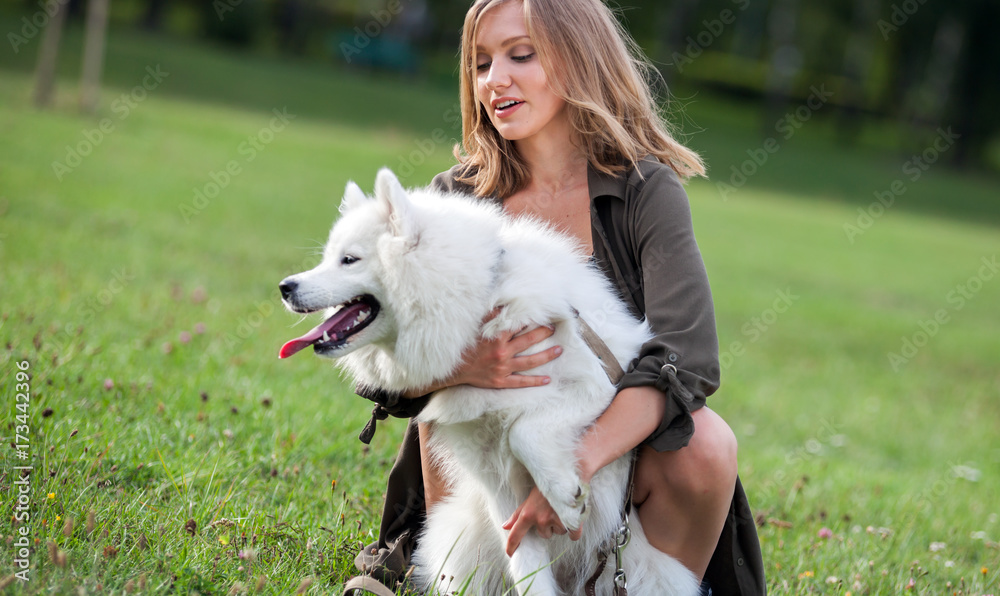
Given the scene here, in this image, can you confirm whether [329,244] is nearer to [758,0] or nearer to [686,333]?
[686,333]

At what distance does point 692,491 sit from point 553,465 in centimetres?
50

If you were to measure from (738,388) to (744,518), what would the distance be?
4255 mm

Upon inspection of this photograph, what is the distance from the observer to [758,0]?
162 ft

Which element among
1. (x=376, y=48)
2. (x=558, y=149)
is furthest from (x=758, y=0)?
(x=558, y=149)

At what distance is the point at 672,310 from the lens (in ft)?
9.02
